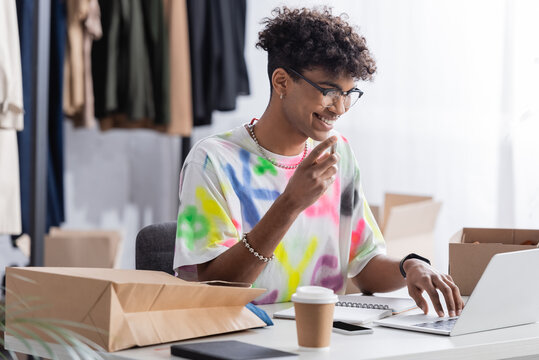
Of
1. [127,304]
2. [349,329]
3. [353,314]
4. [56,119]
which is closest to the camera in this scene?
[127,304]

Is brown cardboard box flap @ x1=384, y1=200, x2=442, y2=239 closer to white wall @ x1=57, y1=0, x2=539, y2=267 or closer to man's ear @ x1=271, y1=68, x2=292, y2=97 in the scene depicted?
white wall @ x1=57, y1=0, x2=539, y2=267

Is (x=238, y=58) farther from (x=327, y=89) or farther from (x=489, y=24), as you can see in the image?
(x=327, y=89)

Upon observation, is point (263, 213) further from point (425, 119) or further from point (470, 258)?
point (425, 119)

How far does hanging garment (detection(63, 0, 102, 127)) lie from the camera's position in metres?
3.19

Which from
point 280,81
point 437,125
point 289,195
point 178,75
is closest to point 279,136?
point 280,81

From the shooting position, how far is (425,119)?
11.8ft

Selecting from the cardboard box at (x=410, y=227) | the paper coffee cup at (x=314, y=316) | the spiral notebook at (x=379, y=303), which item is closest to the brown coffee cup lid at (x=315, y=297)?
the paper coffee cup at (x=314, y=316)

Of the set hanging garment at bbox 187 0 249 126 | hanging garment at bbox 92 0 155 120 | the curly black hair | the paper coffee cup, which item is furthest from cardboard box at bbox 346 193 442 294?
the paper coffee cup

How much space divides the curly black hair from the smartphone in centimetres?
61

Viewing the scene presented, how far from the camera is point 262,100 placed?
4.02 metres

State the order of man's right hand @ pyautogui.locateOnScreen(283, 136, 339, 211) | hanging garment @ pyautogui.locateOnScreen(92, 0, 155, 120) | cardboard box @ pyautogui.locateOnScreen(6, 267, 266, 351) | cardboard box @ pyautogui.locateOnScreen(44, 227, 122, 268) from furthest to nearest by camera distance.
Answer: hanging garment @ pyautogui.locateOnScreen(92, 0, 155, 120)
cardboard box @ pyautogui.locateOnScreen(44, 227, 122, 268)
man's right hand @ pyautogui.locateOnScreen(283, 136, 339, 211)
cardboard box @ pyautogui.locateOnScreen(6, 267, 266, 351)

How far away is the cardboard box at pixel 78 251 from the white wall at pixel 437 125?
71 centimetres

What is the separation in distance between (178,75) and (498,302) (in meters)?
2.45

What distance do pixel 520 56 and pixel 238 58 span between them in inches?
50.4
